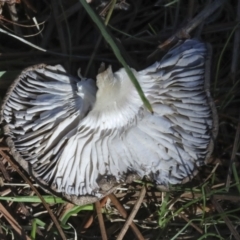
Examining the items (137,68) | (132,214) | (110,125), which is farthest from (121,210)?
(137,68)

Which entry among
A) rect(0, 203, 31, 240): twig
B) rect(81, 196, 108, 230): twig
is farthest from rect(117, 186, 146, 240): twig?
rect(0, 203, 31, 240): twig

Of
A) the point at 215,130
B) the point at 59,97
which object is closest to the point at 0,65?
the point at 59,97

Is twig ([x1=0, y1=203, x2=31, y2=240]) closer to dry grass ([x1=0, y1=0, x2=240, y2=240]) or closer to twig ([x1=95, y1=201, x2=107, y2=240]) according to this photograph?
dry grass ([x1=0, y1=0, x2=240, y2=240])

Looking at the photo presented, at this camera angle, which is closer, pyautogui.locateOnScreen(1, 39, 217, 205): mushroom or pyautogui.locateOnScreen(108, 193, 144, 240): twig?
pyautogui.locateOnScreen(1, 39, 217, 205): mushroom

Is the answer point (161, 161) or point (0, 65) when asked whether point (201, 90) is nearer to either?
point (161, 161)

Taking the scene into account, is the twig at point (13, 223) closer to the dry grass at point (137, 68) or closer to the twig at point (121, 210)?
the dry grass at point (137, 68)

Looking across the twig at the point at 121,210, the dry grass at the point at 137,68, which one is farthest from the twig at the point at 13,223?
the twig at the point at 121,210

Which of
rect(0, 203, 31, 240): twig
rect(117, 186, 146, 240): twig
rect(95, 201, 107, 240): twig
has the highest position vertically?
rect(0, 203, 31, 240): twig
